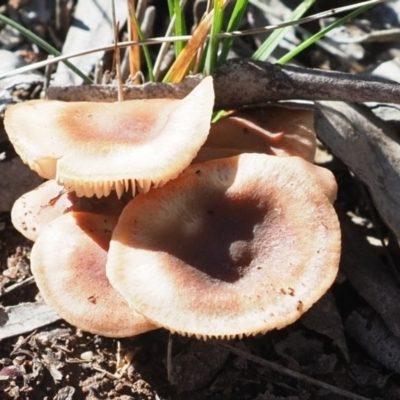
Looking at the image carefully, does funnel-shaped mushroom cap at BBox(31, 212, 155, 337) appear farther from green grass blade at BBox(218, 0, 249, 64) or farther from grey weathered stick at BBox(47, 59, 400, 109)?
green grass blade at BBox(218, 0, 249, 64)

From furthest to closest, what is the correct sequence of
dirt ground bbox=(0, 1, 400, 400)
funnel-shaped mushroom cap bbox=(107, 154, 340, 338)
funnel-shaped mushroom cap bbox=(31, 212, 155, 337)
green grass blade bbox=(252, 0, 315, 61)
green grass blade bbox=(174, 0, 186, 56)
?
1. green grass blade bbox=(252, 0, 315, 61)
2. green grass blade bbox=(174, 0, 186, 56)
3. dirt ground bbox=(0, 1, 400, 400)
4. funnel-shaped mushroom cap bbox=(31, 212, 155, 337)
5. funnel-shaped mushroom cap bbox=(107, 154, 340, 338)

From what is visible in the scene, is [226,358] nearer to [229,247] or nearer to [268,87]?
[229,247]

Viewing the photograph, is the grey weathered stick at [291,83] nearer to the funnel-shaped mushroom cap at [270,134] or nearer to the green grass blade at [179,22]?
the funnel-shaped mushroom cap at [270,134]

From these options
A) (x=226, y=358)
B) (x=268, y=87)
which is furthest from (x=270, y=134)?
(x=226, y=358)

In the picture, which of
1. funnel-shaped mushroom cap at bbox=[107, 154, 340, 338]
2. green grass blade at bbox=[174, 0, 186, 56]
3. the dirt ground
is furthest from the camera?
green grass blade at bbox=[174, 0, 186, 56]

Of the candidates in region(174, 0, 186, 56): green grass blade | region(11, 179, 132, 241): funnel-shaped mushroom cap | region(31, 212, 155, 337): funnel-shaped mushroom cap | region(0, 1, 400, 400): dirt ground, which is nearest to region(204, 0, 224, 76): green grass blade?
region(174, 0, 186, 56): green grass blade

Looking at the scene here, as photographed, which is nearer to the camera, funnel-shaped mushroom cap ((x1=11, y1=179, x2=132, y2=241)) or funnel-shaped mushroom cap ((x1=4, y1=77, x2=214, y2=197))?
funnel-shaped mushroom cap ((x1=4, y1=77, x2=214, y2=197))

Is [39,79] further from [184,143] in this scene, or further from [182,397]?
[182,397]

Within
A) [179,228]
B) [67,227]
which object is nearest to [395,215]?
[179,228]
